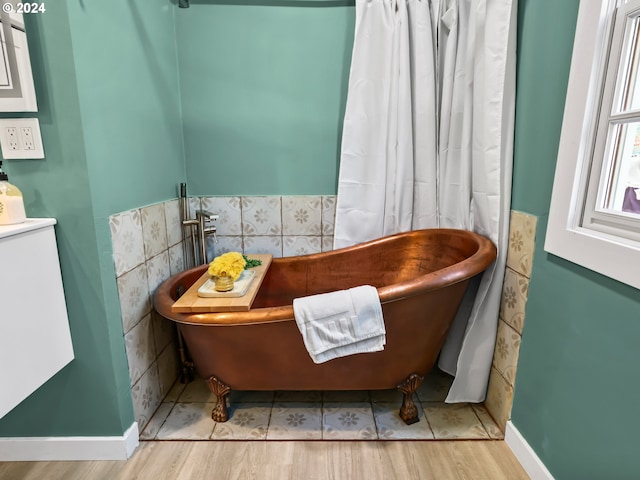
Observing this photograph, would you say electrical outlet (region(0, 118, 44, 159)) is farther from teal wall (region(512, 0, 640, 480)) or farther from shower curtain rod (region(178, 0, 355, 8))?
teal wall (region(512, 0, 640, 480))

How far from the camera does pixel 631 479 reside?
88cm

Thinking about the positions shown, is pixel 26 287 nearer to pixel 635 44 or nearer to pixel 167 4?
pixel 167 4

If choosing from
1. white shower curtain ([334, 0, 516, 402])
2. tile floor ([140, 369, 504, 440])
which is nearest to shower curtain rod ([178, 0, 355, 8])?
white shower curtain ([334, 0, 516, 402])

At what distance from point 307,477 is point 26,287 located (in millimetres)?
1154

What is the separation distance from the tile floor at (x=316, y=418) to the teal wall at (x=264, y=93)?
111cm

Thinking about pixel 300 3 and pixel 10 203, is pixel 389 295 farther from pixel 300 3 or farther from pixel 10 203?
pixel 300 3

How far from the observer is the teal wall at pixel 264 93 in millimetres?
1841

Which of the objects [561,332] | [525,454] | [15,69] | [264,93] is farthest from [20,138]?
[525,454]

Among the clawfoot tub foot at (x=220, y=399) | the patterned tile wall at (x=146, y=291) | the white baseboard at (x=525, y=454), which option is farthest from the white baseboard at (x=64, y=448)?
the white baseboard at (x=525, y=454)

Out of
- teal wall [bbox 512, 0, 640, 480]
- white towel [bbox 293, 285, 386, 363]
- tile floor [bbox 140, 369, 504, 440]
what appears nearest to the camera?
teal wall [bbox 512, 0, 640, 480]

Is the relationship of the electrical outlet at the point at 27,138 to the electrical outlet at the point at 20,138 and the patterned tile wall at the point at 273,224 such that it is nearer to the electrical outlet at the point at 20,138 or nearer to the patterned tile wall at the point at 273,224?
the electrical outlet at the point at 20,138

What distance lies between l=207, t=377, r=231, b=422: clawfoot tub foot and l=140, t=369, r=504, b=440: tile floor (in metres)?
0.03

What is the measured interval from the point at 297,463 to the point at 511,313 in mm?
1034

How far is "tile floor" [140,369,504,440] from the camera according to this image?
147 centimetres
